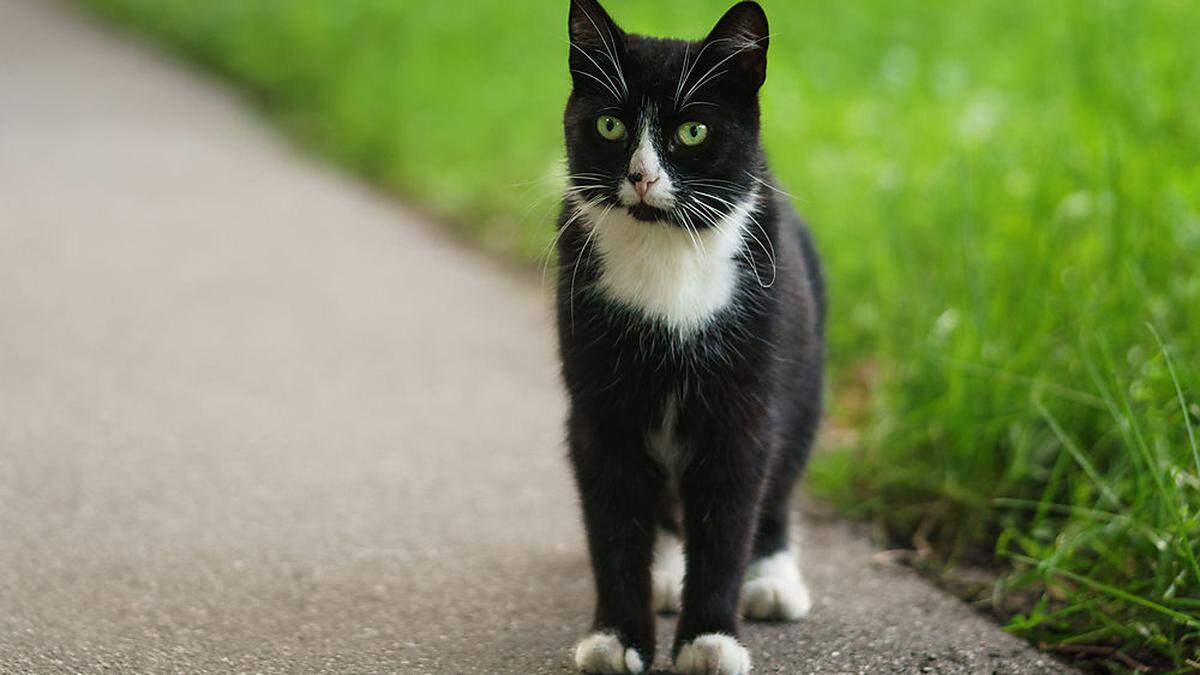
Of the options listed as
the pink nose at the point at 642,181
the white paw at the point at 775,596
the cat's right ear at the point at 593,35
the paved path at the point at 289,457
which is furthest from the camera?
the white paw at the point at 775,596

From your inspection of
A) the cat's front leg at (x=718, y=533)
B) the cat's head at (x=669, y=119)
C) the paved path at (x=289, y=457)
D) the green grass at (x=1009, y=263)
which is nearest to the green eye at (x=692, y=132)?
the cat's head at (x=669, y=119)

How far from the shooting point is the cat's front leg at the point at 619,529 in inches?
98.4

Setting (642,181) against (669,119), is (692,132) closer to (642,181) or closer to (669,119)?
(669,119)

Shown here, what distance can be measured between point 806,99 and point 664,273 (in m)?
4.05

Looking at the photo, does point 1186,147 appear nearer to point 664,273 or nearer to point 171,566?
point 664,273

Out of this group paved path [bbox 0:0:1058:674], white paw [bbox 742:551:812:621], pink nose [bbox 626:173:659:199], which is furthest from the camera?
white paw [bbox 742:551:812:621]

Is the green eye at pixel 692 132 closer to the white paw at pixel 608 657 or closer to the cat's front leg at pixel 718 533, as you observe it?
the cat's front leg at pixel 718 533

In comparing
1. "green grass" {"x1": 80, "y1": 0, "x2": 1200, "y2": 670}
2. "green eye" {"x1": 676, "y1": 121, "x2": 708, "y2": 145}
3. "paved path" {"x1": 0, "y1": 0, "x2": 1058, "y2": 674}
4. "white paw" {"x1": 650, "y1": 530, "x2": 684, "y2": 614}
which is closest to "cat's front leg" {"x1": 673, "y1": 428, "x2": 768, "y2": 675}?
"paved path" {"x1": 0, "y1": 0, "x2": 1058, "y2": 674}

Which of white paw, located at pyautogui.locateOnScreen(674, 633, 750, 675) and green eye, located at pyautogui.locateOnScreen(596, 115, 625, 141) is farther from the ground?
green eye, located at pyautogui.locateOnScreen(596, 115, 625, 141)

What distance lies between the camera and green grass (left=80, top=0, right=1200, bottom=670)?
285 centimetres

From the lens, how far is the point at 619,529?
2527 millimetres

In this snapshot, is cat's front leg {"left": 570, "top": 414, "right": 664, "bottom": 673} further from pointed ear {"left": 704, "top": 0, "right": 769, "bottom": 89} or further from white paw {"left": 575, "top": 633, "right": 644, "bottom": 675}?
pointed ear {"left": 704, "top": 0, "right": 769, "bottom": 89}

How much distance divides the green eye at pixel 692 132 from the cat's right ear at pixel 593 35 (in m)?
0.17

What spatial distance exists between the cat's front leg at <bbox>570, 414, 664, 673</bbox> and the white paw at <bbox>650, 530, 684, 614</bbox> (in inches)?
12.7
